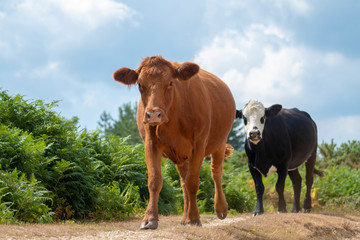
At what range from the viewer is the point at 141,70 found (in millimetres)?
6504

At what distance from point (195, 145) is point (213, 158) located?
212 cm

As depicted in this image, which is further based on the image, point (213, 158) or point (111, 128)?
point (111, 128)

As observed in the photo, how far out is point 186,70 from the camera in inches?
262

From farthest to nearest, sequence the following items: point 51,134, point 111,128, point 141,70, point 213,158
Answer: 1. point 111,128
2. point 51,134
3. point 213,158
4. point 141,70

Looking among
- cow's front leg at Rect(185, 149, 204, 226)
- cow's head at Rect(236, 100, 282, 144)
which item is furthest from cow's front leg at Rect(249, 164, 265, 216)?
cow's front leg at Rect(185, 149, 204, 226)

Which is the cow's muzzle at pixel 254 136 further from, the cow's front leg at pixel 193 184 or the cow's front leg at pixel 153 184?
the cow's front leg at pixel 153 184

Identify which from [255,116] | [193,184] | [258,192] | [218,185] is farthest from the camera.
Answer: [255,116]

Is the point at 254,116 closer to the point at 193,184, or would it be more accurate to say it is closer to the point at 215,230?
the point at 193,184

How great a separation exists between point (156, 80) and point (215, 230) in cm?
235

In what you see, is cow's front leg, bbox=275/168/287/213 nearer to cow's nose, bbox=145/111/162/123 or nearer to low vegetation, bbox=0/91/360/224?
low vegetation, bbox=0/91/360/224

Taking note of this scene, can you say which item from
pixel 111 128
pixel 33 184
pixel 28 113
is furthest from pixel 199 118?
pixel 111 128

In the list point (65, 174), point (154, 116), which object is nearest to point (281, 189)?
point (65, 174)

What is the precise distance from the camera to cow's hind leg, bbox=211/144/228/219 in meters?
8.31

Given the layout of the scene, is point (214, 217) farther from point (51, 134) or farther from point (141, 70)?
point (141, 70)
